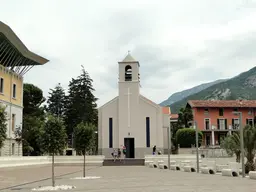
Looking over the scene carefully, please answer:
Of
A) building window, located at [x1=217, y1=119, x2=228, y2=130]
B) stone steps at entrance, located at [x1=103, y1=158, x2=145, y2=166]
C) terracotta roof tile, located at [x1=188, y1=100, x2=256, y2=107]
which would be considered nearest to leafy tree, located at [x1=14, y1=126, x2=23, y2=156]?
stone steps at entrance, located at [x1=103, y1=158, x2=145, y2=166]

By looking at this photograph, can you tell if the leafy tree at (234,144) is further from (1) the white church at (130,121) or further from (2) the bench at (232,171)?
(1) the white church at (130,121)

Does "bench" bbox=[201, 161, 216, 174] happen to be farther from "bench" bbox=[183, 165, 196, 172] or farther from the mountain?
the mountain

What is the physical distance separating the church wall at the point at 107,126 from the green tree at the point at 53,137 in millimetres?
31868

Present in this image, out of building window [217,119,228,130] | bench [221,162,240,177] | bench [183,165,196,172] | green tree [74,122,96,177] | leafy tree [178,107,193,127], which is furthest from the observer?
building window [217,119,228,130]

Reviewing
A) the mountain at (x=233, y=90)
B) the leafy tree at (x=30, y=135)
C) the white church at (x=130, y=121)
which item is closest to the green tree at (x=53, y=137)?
the leafy tree at (x=30, y=135)

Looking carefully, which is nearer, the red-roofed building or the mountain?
the red-roofed building

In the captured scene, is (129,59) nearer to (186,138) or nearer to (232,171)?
(186,138)

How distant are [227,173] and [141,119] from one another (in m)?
27.5

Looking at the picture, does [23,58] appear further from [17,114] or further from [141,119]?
[141,119]

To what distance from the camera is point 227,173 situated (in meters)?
21.1

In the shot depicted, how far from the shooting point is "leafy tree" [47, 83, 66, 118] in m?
78.6

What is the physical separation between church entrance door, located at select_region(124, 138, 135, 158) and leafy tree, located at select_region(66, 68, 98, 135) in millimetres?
21247

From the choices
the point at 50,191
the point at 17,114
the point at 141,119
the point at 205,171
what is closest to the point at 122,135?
the point at 141,119

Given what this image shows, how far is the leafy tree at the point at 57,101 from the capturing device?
7856cm
